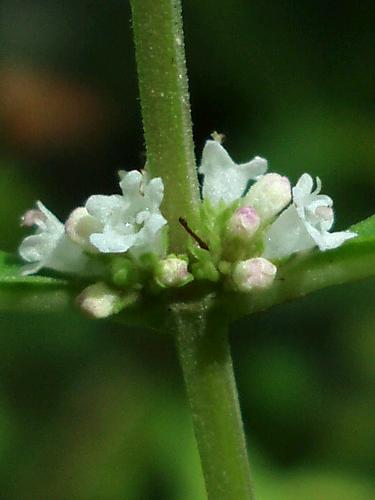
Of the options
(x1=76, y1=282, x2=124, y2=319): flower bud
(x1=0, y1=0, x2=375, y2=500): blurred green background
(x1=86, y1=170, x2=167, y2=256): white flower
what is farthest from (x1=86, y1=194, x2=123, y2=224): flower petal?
(x1=0, y1=0, x2=375, y2=500): blurred green background

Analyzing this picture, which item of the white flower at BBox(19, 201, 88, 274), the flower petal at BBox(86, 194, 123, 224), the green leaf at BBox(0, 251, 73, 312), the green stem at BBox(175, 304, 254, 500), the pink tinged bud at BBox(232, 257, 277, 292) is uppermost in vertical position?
the flower petal at BBox(86, 194, 123, 224)

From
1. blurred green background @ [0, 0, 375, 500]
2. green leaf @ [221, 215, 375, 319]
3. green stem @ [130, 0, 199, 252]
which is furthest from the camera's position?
blurred green background @ [0, 0, 375, 500]

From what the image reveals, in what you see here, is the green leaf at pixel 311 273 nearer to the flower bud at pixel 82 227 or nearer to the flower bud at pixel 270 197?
the flower bud at pixel 270 197

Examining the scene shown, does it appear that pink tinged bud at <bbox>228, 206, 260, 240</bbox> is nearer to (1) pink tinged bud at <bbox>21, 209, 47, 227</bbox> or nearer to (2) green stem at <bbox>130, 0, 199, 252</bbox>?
(2) green stem at <bbox>130, 0, 199, 252</bbox>

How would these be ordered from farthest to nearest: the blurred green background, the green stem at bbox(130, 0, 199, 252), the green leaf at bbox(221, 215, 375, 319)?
the blurred green background, the green leaf at bbox(221, 215, 375, 319), the green stem at bbox(130, 0, 199, 252)

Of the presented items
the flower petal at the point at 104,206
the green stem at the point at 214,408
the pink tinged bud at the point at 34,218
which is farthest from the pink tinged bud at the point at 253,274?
the pink tinged bud at the point at 34,218

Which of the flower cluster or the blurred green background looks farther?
the blurred green background

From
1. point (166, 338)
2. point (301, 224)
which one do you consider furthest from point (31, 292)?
point (166, 338)
